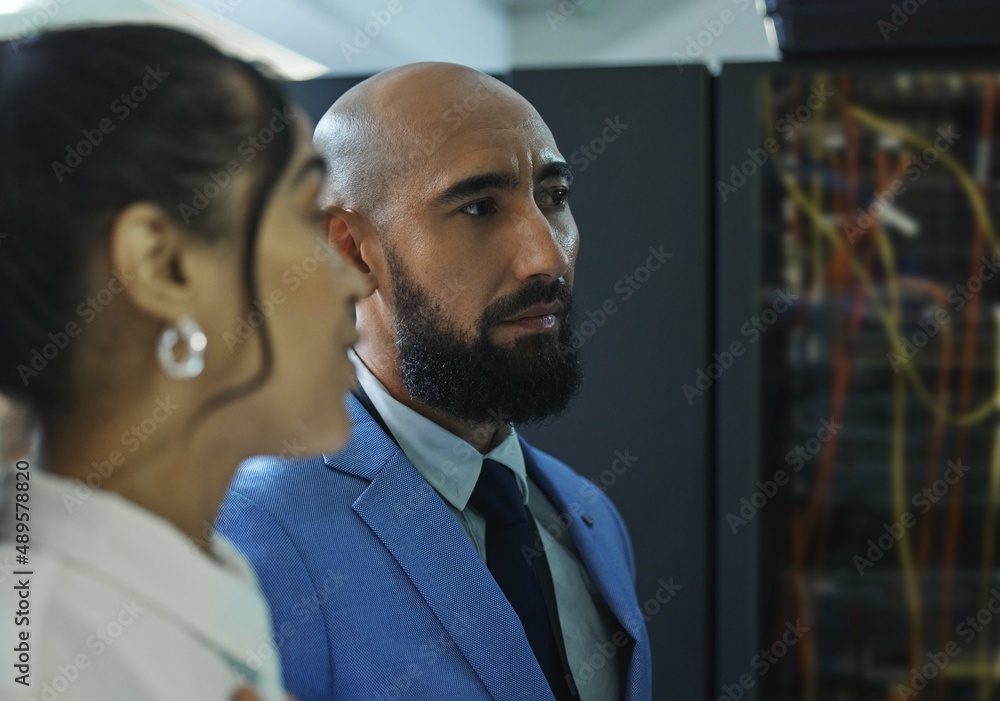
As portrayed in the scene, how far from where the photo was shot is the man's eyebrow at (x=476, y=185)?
101 cm

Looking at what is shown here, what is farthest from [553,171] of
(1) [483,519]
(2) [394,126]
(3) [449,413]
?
(1) [483,519]

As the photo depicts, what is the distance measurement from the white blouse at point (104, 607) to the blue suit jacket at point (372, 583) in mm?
280

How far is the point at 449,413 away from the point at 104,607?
1.82 feet

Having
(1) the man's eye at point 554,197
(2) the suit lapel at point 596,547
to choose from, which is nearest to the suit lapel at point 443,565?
(2) the suit lapel at point 596,547

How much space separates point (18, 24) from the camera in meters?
0.59

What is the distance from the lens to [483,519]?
1.05m

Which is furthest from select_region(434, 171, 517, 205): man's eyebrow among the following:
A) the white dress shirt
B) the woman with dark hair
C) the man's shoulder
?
the woman with dark hair

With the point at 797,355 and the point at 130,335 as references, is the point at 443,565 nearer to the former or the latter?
the point at 130,335

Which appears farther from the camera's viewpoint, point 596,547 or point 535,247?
point 596,547

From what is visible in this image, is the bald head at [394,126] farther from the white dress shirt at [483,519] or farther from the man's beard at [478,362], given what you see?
the white dress shirt at [483,519]

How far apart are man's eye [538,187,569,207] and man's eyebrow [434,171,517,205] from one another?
55 mm

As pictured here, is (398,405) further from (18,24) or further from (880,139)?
(880,139)

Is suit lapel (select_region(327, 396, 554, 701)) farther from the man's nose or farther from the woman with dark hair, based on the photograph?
the woman with dark hair

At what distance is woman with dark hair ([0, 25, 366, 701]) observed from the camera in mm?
509
